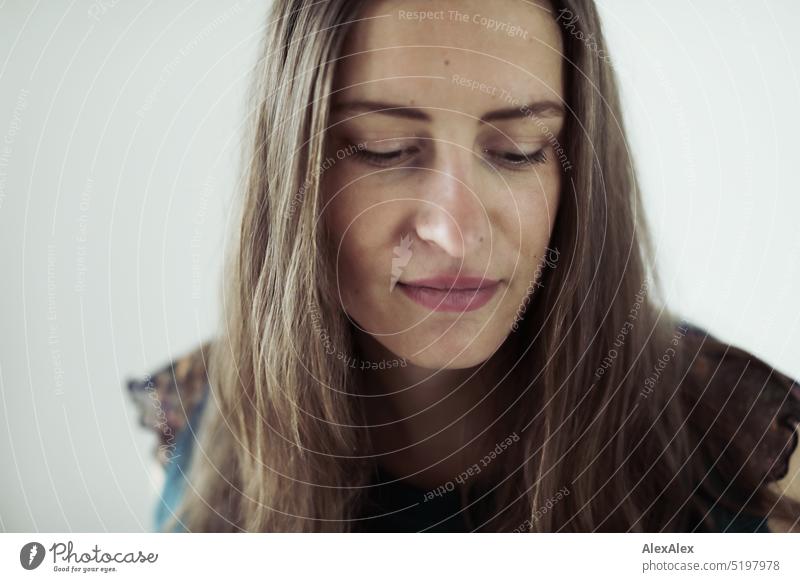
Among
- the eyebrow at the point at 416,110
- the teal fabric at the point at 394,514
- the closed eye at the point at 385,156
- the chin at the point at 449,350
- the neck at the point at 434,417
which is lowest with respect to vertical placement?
the teal fabric at the point at 394,514

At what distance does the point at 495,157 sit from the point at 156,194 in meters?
0.25

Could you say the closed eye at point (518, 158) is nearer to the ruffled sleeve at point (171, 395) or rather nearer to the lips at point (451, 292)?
the lips at point (451, 292)

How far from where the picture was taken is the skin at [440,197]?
0.45 meters

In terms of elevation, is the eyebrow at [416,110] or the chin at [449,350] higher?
the eyebrow at [416,110]

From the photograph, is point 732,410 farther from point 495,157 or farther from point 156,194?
point 156,194

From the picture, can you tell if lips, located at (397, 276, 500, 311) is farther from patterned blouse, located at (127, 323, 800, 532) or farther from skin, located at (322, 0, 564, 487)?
patterned blouse, located at (127, 323, 800, 532)

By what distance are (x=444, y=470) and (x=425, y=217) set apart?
0.65ft

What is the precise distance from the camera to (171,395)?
0.52 m

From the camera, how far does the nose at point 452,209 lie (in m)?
0.46

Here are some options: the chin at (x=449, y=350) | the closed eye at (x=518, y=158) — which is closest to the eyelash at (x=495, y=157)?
the closed eye at (x=518, y=158)

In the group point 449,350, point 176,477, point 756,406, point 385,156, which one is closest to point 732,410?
point 756,406

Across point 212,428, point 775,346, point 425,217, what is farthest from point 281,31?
point 775,346

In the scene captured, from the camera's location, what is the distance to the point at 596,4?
483 millimetres
